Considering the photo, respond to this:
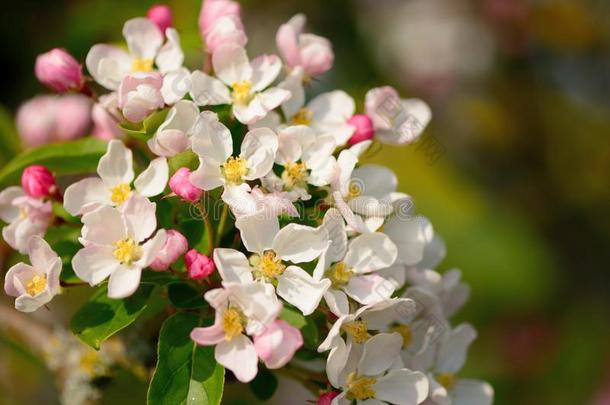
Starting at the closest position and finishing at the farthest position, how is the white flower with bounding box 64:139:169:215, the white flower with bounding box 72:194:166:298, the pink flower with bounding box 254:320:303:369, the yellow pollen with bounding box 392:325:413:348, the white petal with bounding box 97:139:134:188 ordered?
the pink flower with bounding box 254:320:303:369 → the white flower with bounding box 72:194:166:298 → the white flower with bounding box 64:139:169:215 → the white petal with bounding box 97:139:134:188 → the yellow pollen with bounding box 392:325:413:348

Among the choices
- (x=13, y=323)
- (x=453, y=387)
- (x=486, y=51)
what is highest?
(x=453, y=387)

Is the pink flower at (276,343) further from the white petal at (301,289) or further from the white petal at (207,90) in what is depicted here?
the white petal at (207,90)

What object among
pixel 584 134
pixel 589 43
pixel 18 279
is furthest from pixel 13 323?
pixel 589 43

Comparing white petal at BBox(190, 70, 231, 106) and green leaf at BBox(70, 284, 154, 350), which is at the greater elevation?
white petal at BBox(190, 70, 231, 106)

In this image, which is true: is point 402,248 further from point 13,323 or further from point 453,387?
point 13,323

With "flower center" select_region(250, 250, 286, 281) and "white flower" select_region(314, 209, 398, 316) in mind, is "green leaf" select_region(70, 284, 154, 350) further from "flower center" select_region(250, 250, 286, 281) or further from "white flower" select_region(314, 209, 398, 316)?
"white flower" select_region(314, 209, 398, 316)

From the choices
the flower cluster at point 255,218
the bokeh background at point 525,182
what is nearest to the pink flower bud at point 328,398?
the flower cluster at point 255,218

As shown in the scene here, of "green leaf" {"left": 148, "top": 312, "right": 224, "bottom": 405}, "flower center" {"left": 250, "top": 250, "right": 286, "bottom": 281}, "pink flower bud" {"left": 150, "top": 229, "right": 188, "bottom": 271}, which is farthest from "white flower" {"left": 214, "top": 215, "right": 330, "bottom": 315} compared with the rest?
"green leaf" {"left": 148, "top": 312, "right": 224, "bottom": 405}
